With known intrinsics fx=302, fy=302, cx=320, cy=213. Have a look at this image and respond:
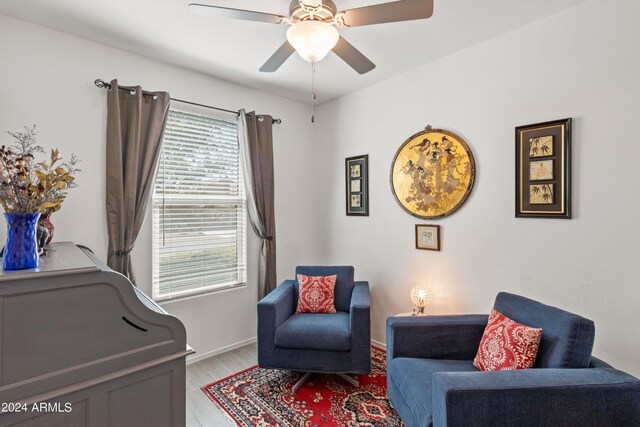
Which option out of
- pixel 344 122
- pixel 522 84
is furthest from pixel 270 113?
pixel 522 84

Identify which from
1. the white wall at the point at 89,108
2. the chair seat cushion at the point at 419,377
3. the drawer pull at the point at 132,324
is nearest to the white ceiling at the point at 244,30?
the white wall at the point at 89,108

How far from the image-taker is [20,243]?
102 centimetres

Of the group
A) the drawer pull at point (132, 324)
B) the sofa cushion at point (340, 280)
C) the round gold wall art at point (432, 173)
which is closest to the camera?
the drawer pull at point (132, 324)

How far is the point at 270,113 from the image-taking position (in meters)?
3.40

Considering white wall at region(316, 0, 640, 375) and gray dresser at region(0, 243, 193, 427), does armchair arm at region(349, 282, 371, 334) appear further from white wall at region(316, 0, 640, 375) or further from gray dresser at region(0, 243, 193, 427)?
gray dresser at region(0, 243, 193, 427)

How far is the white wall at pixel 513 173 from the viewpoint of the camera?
1791mm

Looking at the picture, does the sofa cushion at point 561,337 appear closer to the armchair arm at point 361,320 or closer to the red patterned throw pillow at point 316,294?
the armchair arm at point 361,320

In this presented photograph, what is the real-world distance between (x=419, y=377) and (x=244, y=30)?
2.51 metres

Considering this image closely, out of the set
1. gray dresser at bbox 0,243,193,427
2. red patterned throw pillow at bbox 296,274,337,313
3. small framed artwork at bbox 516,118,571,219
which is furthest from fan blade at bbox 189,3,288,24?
red patterned throw pillow at bbox 296,274,337,313

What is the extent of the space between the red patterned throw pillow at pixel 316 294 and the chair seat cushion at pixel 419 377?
94 cm

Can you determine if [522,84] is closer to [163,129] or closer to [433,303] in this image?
[433,303]

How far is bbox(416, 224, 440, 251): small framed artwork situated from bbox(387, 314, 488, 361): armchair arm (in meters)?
0.85

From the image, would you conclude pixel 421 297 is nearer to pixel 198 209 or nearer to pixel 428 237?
pixel 428 237

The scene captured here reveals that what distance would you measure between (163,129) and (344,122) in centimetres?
189
